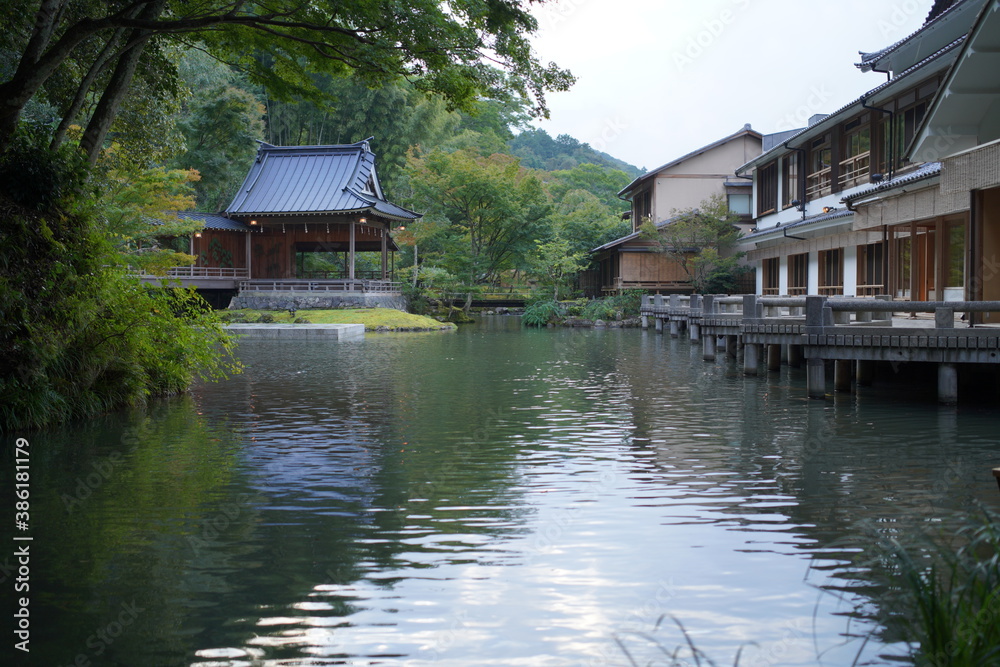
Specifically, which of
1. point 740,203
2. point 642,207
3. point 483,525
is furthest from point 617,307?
point 483,525

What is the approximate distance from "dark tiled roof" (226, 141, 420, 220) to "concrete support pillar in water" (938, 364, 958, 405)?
29.7 m

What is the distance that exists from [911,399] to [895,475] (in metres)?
5.92

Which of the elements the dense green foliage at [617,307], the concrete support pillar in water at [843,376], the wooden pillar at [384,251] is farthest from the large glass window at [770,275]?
the concrete support pillar in water at [843,376]

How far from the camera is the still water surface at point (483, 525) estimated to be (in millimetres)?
4797

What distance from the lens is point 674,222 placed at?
129ft

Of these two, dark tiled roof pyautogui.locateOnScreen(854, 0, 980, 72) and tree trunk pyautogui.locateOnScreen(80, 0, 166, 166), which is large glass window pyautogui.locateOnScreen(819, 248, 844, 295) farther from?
tree trunk pyautogui.locateOnScreen(80, 0, 166, 166)

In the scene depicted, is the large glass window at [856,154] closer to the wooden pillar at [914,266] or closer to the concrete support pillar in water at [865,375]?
the wooden pillar at [914,266]

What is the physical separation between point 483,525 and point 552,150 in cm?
9691

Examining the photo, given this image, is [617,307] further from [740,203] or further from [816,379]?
[816,379]

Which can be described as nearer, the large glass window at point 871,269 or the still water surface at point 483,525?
the still water surface at point 483,525

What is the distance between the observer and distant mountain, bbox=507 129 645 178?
96.5m

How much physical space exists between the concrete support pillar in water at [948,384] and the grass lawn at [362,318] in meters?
25.6

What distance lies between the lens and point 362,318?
120 ft

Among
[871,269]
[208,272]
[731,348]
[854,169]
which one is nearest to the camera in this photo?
[731,348]
